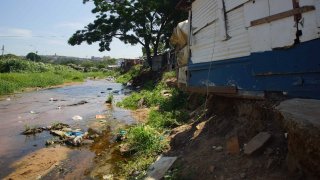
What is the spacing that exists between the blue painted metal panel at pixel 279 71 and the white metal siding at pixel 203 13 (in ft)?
3.90

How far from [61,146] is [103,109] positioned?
6.90m

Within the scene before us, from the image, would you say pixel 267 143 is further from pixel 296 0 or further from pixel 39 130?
pixel 39 130

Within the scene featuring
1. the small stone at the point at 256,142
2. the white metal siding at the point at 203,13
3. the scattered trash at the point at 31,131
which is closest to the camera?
the small stone at the point at 256,142

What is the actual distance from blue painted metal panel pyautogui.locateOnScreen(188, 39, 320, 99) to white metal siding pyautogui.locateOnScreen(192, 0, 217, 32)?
119 centimetres

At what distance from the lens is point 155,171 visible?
602cm

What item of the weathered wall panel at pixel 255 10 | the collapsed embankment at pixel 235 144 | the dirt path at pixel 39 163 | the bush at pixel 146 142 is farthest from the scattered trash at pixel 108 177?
the weathered wall panel at pixel 255 10

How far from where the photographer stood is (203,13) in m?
8.09

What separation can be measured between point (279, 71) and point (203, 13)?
3.39m

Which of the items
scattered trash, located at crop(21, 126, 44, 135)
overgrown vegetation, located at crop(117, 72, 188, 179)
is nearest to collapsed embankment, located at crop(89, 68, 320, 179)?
overgrown vegetation, located at crop(117, 72, 188, 179)

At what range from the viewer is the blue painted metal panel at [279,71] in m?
4.61

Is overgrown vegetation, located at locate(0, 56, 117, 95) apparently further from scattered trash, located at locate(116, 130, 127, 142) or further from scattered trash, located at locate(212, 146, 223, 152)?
scattered trash, located at locate(212, 146, 223, 152)

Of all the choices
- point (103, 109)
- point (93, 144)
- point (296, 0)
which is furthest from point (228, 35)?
point (103, 109)

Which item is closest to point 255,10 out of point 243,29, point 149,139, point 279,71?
point 243,29

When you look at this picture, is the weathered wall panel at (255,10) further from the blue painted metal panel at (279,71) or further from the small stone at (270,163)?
the small stone at (270,163)
